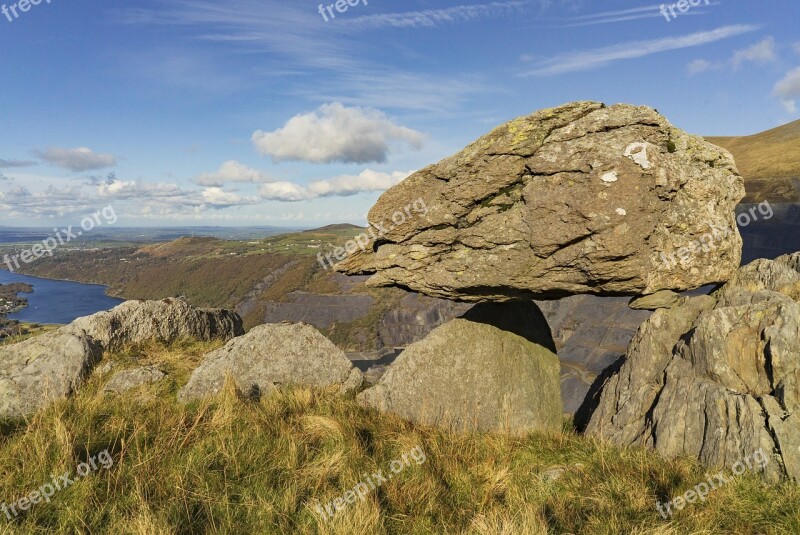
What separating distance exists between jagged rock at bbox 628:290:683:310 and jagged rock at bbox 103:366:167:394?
11231 mm

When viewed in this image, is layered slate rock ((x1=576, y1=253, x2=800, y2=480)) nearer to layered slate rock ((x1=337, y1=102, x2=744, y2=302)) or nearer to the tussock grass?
the tussock grass

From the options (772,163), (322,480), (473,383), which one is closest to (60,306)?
(473,383)

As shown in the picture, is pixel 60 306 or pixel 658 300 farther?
pixel 60 306

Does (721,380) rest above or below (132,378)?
above

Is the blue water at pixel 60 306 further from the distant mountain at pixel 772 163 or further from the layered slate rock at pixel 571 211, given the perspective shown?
the distant mountain at pixel 772 163

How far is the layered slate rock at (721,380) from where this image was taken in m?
6.12

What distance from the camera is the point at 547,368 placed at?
10672mm

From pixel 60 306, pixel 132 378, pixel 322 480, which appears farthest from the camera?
pixel 60 306

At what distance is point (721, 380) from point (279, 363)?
30.4ft

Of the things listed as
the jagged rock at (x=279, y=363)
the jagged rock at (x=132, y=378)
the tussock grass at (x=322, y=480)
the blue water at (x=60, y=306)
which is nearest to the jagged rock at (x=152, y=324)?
the jagged rock at (x=132, y=378)

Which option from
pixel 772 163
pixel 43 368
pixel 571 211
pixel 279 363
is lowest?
pixel 279 363

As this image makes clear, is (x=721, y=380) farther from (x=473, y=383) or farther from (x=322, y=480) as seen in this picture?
(x=322, y=480)

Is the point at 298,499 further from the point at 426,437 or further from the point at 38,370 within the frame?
the point at 38,370

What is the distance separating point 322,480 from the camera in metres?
5.70
